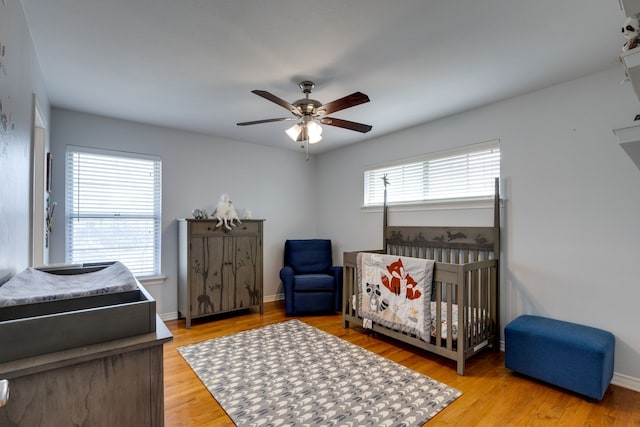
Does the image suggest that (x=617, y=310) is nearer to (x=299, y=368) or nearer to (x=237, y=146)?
(x=299, y=368)

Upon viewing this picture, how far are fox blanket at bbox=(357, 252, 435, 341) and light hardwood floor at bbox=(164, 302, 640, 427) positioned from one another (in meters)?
0.30

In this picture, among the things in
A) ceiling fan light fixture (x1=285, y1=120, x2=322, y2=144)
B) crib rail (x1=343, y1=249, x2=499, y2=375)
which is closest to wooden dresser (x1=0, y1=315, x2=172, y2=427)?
ceiling fan light fixture (x1=285, y1=120, x2=322, y2=144)

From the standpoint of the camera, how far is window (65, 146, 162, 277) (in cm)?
322

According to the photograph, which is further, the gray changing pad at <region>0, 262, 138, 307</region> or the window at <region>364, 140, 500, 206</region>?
the window at <region>364, 140, 500, 206</region>

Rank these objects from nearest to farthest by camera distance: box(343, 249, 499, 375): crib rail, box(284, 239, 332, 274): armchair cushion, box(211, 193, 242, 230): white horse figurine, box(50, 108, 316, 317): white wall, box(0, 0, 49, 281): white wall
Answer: box(0, 0, 49, 281): white wall
box(343, 249, 499, 375): crib rail
box(50, 108, 316, 317): white wall
box(211, 193, 242, 230): white horse figurine
box(284, 239, 332, 274): armchair cushion

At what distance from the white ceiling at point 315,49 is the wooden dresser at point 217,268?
1464mm

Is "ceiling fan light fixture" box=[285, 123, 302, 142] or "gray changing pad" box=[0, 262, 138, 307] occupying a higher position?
"ceiling fan light fixture" box=[285, 123, 302, 142]

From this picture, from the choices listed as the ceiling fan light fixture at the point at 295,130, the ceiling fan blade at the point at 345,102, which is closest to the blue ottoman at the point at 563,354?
the ceiling fan blade at the point at 345,102

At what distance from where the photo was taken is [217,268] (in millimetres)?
3684

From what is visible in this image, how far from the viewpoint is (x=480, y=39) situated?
1.92 m

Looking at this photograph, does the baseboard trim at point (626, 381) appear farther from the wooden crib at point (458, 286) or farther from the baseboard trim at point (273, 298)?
the baseboard trim at point (273, 298)

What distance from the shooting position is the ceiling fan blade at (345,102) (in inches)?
80.9

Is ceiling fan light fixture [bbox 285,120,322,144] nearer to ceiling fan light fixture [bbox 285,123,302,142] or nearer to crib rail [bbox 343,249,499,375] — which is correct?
ceiling fan light fixture [bbox 285,123,302,142]

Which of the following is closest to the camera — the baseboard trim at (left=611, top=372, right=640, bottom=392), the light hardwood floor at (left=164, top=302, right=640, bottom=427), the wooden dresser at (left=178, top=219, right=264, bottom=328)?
the light hardwood floor at (left=164, top=302, right=640, bottom=427)
